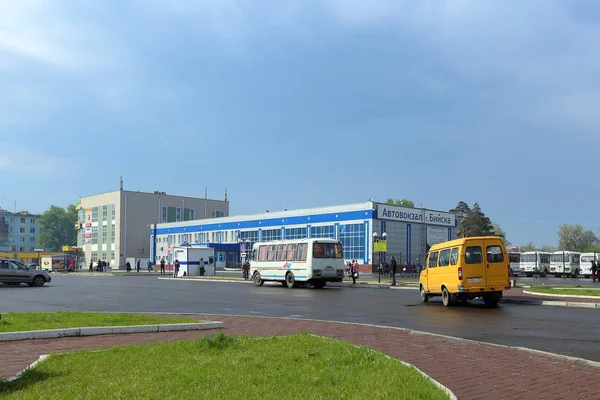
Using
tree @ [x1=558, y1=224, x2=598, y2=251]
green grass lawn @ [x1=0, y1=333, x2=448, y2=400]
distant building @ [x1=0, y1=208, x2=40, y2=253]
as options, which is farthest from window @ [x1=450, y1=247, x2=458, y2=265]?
distant building @ [x1=0, y1=208, x2=40, y2=253]

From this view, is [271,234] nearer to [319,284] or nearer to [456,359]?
[319,284]

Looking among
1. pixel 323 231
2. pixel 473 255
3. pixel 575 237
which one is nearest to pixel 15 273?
pixel 473 255

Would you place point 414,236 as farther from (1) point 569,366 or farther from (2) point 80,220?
(2) point 80,220

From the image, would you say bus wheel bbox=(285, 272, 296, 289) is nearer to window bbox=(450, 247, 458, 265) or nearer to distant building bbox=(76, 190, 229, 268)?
window bbox=(450, 247, 458, 265)

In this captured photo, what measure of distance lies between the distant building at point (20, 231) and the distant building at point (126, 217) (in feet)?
170

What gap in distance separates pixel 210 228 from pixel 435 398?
304ft

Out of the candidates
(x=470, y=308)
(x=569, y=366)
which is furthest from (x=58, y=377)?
(x=470, y=308)

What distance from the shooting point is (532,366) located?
8.03 metres

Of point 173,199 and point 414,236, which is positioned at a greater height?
point 173,199

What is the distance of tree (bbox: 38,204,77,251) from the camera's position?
548ft

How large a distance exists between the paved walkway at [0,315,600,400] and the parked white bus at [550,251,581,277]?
58.9 metres

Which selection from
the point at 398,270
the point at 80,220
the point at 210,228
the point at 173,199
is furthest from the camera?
the point at 80,220

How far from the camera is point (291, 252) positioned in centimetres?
3588

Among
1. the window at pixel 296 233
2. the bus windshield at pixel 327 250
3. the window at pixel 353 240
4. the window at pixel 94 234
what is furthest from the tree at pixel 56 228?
the bus windshield at pixel 327 250
